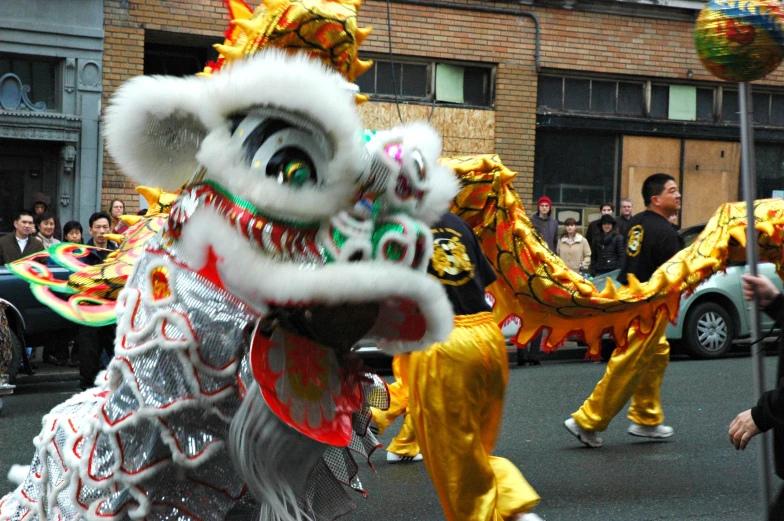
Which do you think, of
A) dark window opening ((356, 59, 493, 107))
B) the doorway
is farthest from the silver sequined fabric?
dark window opening ((356, 59, 493, 107))

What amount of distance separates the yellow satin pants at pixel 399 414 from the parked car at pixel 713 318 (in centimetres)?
603

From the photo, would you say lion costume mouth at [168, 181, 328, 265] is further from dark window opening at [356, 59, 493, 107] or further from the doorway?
dark window opening at [356, 59, 493, 107]

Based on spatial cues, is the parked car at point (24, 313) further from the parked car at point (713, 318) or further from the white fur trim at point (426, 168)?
the white fur trim at point (426, 168)

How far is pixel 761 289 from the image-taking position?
338cm

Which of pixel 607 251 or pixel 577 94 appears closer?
pixel 607 251

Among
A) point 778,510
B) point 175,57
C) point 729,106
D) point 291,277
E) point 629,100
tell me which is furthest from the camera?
point 729,106

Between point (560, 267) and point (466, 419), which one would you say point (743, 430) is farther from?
point (560, 267)

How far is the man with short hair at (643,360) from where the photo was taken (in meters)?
6.43

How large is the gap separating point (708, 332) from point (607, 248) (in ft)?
6.18

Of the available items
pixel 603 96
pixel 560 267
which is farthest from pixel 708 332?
pixel 560 267

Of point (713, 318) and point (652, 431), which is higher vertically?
point (713, 318)

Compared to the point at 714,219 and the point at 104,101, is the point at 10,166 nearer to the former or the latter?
the point at 104,101

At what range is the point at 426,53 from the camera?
15.5m

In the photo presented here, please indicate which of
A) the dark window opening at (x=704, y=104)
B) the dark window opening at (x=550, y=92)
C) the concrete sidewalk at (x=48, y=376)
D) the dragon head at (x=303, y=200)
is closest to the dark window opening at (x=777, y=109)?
the dark window opening at (x=704, y=104)
